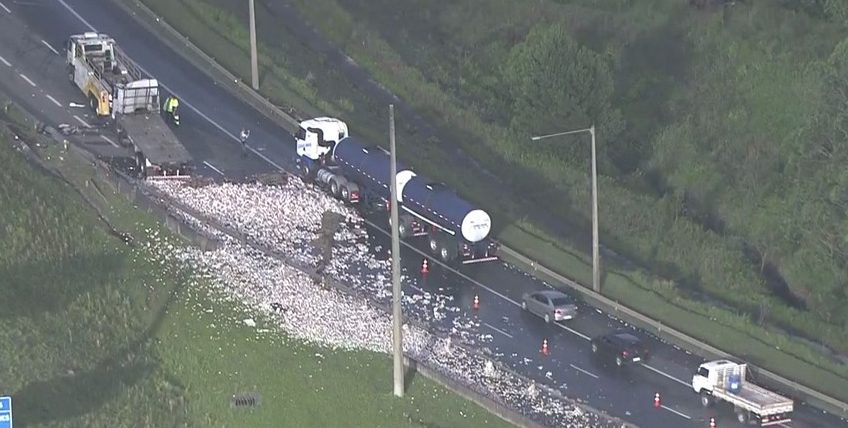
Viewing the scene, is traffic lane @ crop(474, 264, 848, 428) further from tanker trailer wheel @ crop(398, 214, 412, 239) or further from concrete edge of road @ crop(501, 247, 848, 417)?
tanker trailer wheel @ crop(398, 214, 412, 239)

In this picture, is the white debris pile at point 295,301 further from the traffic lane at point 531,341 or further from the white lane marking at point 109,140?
the white lane marking at point 109,140

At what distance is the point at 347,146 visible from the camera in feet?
226

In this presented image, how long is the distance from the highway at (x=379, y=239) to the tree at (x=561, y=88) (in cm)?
1605

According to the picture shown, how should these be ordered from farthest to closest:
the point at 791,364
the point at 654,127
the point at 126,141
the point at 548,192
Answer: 1. the point at 654,127
2. the point at 548,192
3. the point at 126,141
4. the point at 791,364

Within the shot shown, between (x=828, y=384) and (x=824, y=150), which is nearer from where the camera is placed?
(x=828, y=384)

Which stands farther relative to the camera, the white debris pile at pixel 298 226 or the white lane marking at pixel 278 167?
the white debris pile at pixel 298 226

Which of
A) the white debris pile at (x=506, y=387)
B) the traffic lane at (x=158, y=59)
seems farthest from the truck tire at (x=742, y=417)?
the traffic lane at (x=158, y=59)

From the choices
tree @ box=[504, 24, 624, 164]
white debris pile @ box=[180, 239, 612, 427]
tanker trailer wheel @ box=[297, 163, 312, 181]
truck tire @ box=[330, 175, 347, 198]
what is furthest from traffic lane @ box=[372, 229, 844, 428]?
tree @ box=[504, 24, 624, 164]

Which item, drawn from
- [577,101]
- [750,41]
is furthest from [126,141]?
[750,41]

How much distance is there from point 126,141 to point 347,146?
32.9ft

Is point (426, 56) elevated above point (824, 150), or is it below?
above

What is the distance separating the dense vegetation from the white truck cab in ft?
34.8

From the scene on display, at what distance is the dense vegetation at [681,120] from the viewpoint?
69.6 meters

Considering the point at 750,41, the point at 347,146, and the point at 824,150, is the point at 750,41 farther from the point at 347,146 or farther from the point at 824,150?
the point at 347,146
